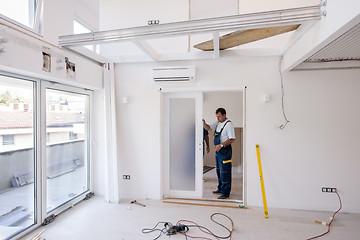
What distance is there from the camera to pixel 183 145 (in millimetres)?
3609

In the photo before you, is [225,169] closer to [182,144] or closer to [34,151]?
[182,144]

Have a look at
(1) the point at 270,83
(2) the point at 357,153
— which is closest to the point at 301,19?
(1) the point at 270,83

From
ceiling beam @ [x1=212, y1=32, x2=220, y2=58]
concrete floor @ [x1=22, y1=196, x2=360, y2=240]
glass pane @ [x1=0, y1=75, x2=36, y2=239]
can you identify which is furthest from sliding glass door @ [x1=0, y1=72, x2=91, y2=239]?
ceiling beam @ [x1=212, y1=32, x2=220, y2=58]

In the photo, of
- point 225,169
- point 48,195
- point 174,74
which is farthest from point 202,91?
point 48,195

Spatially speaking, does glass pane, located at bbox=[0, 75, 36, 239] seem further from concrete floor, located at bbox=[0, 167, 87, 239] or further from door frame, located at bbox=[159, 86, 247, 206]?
door frame, located at bbox=[159, 86, 247, 206]

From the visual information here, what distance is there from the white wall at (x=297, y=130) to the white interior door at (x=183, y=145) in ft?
0.71

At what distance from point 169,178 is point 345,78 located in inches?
129

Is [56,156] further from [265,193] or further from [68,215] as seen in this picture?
[265,193]

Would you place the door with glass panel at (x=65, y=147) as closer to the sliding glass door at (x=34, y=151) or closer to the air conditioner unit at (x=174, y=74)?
the sliding glass door at (x=34, y=151)

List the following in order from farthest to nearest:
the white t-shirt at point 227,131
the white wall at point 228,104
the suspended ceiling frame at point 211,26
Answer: the white wall at point 228,104
the white t-shirt at point 227,131
the suspended ceiling frame at point 211,26

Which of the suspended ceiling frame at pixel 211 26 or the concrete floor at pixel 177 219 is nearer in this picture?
the suspended ceiling frame at pixel 211 26

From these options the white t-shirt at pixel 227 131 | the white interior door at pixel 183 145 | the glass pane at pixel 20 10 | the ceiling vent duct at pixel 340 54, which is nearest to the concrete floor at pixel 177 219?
the white interior door at pixel 183 145

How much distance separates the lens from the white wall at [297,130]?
302 cm

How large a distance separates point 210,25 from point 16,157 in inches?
107
